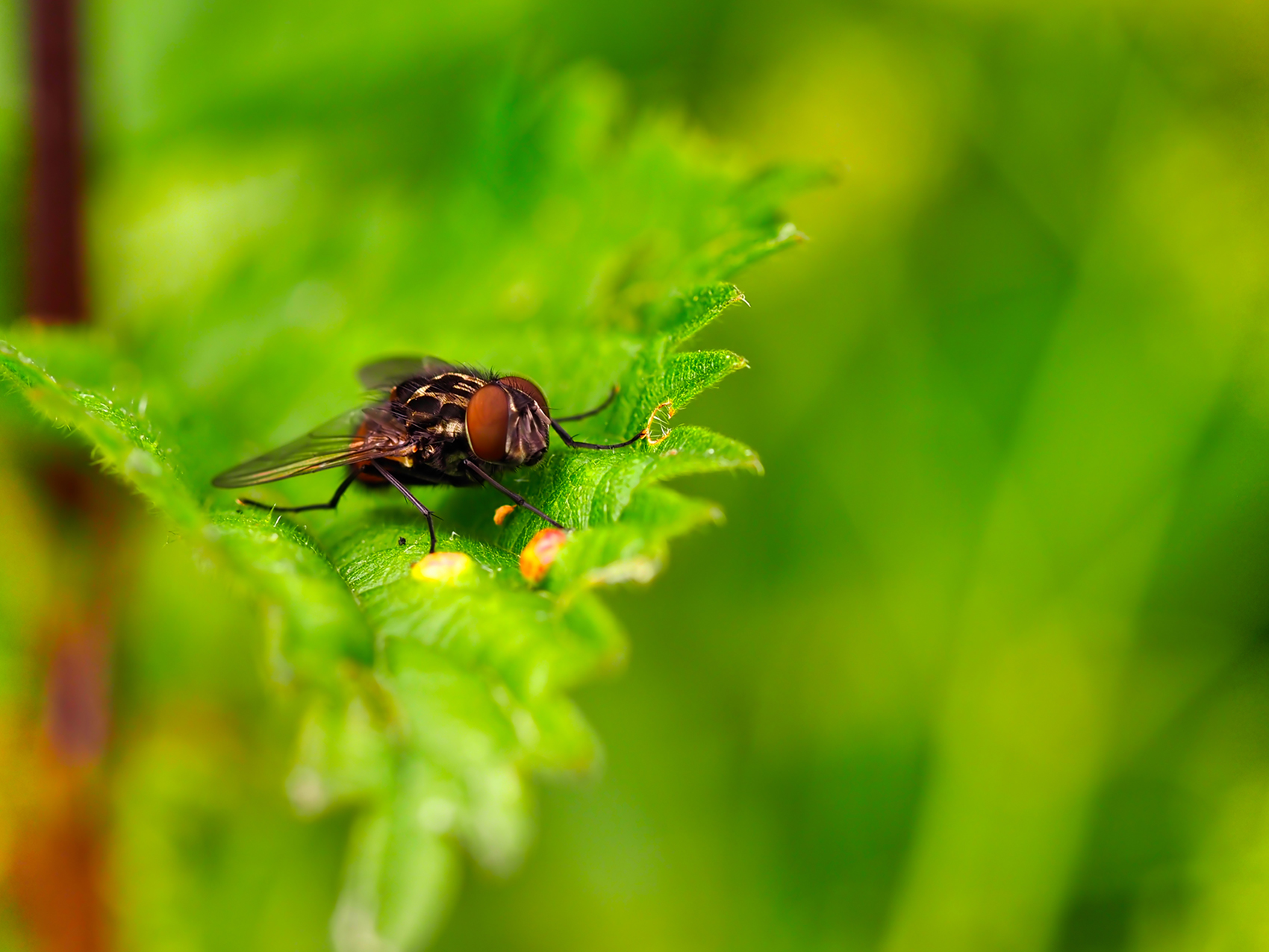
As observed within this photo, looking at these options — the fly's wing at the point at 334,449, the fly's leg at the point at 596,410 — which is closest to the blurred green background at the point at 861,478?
the fly's wing at the point at 334,449

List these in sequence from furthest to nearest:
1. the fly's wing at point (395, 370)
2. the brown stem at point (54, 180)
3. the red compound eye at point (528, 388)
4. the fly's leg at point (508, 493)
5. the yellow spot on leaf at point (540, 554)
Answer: the brown stem at point (54, 180) → the fly's wing at point (395, 370) → the red compound eye at point (528, 388) → the fly's leg at point (508, 493) → the yellow spot on leaf at point (540, 554)

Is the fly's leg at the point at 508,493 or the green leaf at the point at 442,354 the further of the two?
the fly's leg at the point at 508,493

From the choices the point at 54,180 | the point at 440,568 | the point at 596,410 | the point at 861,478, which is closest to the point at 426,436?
the point at 596,410

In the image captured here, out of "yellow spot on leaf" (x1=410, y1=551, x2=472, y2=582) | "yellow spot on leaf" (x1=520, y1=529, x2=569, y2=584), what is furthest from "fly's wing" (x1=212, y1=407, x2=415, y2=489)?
"yellow spot on leaf" (x1=520, y1=529, x2=569, y2=584)

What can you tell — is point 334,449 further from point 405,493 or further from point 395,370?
point 395,370

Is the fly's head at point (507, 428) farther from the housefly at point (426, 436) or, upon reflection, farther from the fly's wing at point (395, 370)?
the fly's wing at point (395, 370)

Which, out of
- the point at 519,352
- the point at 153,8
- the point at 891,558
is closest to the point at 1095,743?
the point at 891,558

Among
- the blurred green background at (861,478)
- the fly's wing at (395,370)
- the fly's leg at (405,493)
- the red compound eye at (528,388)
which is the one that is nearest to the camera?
the fly's leg at (405,493)

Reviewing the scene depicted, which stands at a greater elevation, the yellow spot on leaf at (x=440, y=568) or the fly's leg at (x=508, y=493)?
the fly's leg at (x=508, y=493)
